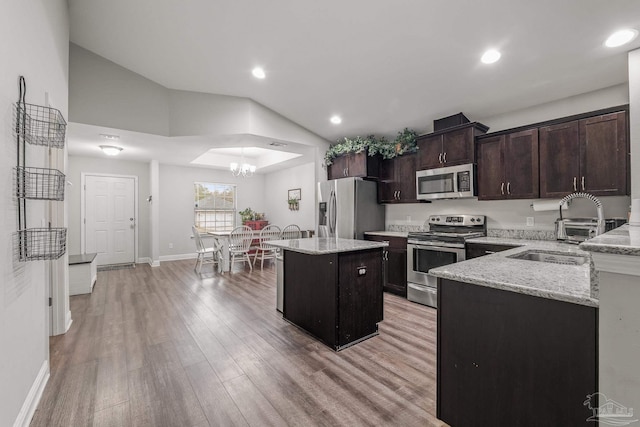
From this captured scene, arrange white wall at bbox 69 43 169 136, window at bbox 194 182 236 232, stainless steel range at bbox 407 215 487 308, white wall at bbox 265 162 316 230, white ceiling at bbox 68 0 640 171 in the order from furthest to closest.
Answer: window at bbox 194 182 236 232 < white wall at bbox 265 162 316 230 < white wall at bbox 69 43 169 136 < stainless steel range at bbox 407 215 487 308 < white ceiling at bbox 68 0 640 171

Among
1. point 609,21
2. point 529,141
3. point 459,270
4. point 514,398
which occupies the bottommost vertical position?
point 514,398

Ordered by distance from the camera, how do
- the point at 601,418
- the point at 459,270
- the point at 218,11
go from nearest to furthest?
the point at 601,418 → the point at 459,270 → the point at 218,11

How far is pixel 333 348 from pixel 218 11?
10.9 ft

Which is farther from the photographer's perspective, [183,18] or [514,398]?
[183,18]

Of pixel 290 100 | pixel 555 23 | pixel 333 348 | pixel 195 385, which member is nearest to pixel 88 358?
pixel 195 385

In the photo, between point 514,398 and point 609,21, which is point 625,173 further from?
point 514,398

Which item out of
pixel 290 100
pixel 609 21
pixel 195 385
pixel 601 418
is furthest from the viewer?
pixel 290 100

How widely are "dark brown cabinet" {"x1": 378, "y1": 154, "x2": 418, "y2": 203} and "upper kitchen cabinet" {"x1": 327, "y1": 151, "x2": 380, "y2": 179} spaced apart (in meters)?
0.17

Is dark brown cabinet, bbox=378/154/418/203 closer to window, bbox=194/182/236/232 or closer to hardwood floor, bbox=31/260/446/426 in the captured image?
hardwood floor, bbox=31/260/446/426

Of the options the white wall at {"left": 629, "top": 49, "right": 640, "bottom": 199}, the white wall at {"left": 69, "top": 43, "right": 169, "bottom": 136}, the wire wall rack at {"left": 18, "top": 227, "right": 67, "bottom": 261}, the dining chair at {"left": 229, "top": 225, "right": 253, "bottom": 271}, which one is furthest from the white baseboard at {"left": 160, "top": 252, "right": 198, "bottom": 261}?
the white wall at {"left": 629, "top": 49, "right": 640, "bottom": 199}

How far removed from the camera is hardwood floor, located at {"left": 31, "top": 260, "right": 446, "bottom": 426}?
1.65 m

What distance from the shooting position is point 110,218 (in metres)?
6.15

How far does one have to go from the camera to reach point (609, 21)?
2.12 metres

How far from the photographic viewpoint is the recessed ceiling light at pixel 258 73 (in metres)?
3.48
